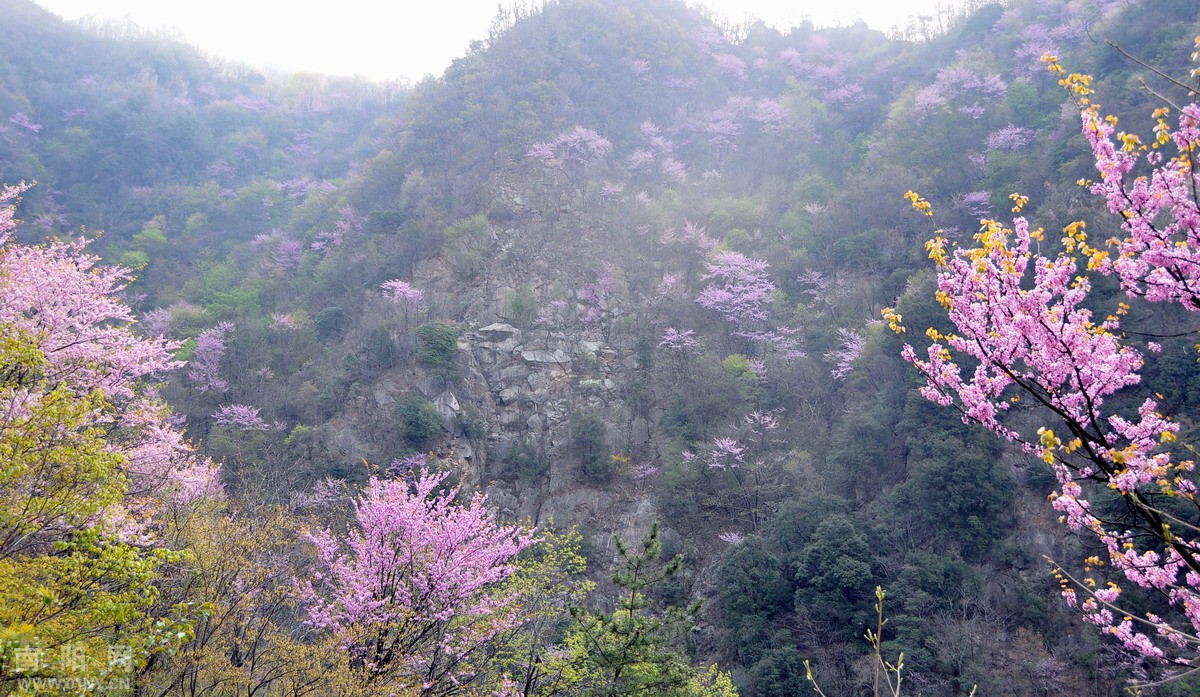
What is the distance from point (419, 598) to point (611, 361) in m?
15.5

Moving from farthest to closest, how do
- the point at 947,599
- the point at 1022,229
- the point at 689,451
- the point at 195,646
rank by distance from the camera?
1. the point at 689,451
2. the point at 947,599
3. the point at 195,646
4. the point at 1022,229

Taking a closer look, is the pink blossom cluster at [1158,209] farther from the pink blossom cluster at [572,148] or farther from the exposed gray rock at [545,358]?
the pink blossom cluster at [572,148]

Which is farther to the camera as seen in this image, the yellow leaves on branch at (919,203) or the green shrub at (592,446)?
the green shrub at (592,446)

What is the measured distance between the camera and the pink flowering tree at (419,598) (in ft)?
30.6

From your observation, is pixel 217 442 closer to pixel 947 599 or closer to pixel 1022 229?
Answer: pixel 947 599

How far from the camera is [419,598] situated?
10.0 metres

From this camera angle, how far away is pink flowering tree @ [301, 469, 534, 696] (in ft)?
30.6

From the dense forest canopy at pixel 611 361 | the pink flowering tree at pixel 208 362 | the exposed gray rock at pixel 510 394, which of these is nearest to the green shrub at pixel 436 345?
the dense forest canopy at pixel 611 361

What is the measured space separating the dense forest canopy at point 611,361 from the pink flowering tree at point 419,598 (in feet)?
0.27

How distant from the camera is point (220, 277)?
99.6 ft

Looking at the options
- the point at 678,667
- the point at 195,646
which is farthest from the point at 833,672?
the point at 195,646

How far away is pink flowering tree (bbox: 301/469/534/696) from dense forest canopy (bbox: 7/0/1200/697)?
3.2 inches

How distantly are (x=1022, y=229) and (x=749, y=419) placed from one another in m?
17.2

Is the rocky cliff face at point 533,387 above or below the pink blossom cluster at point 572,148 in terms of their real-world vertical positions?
below
